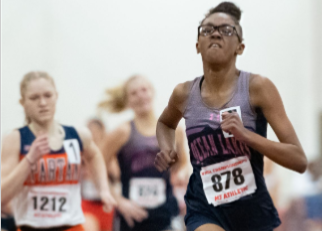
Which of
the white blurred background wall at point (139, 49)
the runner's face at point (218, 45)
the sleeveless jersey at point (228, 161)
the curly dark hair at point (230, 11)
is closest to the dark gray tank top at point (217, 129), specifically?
the sleeveless jersey at point (228, 161)

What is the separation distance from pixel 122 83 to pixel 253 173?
162 cm

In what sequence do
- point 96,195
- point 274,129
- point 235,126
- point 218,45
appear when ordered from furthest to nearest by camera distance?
point 96,195 < point 218,45 < point 274,129 < point 235,126

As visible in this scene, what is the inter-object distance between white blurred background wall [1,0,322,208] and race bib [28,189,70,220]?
48 centimetres

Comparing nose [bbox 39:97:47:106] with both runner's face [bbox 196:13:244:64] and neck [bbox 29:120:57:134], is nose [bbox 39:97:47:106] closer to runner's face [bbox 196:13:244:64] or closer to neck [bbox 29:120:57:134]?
neck [bbox 29:120:57:134]

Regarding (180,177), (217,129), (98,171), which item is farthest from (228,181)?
(98,171)

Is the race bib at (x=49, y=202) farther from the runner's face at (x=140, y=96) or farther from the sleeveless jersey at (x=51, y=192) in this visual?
the runner's face at (x=140, y=96)

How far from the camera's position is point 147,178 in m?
3.74

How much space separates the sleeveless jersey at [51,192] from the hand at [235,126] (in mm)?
1486

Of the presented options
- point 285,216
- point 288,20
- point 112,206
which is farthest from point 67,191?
point 288,20

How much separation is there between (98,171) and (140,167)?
1.03 ft

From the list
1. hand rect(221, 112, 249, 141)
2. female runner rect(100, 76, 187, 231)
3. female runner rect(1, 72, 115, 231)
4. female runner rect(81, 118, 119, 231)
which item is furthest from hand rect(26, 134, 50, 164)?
hand rect(221, 112, 249, 141)

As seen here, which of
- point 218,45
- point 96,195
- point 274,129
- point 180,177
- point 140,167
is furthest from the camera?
point 96,195

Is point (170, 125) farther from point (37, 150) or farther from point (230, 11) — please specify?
point (37, 150)

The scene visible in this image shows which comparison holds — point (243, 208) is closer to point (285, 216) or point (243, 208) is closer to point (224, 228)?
point (224, 228)
